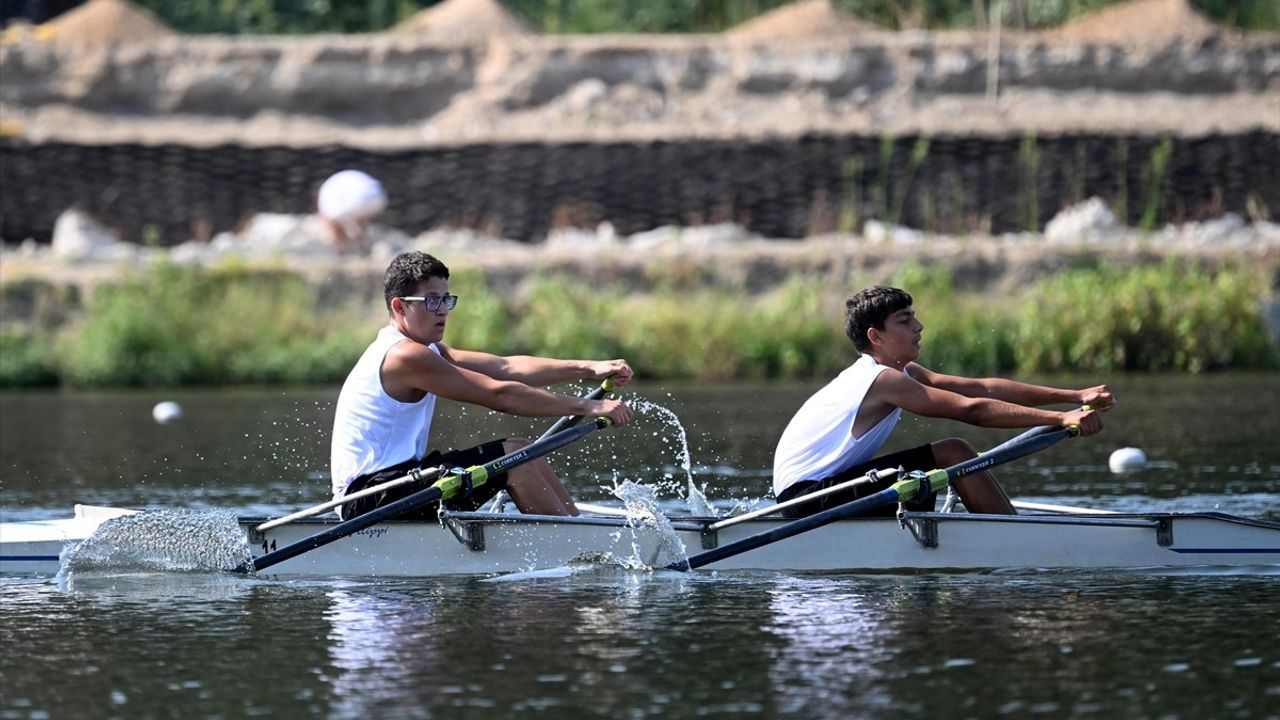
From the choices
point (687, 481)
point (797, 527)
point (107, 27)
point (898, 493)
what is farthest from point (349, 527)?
point (107, 27)

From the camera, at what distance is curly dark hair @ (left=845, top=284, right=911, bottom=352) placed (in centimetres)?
992

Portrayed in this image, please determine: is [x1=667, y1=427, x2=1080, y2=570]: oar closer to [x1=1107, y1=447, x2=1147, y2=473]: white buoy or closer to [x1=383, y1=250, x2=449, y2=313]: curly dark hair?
[x1=383, y1=250, x2=449, y2=313]: curly dark hair

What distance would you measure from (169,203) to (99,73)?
3.34 meters

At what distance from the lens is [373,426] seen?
10289 mm

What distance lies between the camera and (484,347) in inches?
993

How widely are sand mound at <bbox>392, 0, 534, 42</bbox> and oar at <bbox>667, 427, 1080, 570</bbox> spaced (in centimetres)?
2648

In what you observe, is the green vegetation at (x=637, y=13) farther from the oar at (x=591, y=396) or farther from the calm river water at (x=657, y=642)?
the oar at (x=591, y=396)

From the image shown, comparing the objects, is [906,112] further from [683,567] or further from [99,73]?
[683,567]

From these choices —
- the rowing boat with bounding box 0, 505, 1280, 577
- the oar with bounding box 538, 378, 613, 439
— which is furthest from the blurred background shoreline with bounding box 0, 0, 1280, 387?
the rowing boat with bounding box 0, 505, 1280, 577

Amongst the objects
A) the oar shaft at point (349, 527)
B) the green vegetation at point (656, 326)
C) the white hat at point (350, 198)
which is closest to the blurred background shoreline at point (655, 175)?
the green vegetation at point (656, 326)

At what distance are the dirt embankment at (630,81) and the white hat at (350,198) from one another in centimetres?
266

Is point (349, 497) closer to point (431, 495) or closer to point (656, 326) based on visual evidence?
point (431, 495)

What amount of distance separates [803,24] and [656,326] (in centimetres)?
1175

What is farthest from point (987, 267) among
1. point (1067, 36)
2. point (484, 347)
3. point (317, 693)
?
point (317, 693)
